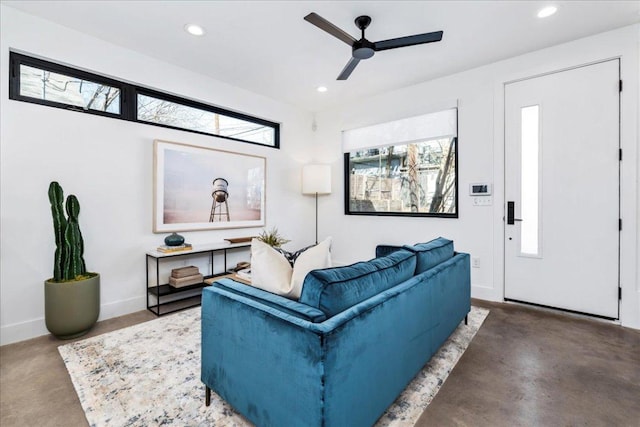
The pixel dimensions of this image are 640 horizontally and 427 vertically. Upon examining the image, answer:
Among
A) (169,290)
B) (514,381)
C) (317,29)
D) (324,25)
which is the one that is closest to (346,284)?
(514,381)

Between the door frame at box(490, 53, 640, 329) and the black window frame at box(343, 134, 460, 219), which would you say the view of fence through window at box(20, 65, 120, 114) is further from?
the door frame at box(490, 53, 640, 329)

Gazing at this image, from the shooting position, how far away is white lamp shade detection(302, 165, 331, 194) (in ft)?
14.3

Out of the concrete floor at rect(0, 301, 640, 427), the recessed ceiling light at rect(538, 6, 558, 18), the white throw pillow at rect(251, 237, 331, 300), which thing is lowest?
the concrete floor at rect(0, 301, 640, 427)

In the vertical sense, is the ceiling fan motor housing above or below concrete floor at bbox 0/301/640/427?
above

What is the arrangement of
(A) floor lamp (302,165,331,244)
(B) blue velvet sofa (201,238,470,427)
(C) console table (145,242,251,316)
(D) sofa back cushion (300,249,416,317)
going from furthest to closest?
(A) floor lamp (302,165,331,244) < (C) console table (145,242,251,316) < (D) sofa back cushion (300,249,416,317) < (B) blue velvet sofa (201,238,470,427)

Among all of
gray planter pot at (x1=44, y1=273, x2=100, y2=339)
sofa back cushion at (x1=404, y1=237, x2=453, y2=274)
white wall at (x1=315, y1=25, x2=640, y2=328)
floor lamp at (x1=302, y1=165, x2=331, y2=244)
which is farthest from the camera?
floor lamp at (x1=302, y1=165, x2=331, y2=244)

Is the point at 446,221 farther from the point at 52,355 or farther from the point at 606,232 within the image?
the point at 52,355

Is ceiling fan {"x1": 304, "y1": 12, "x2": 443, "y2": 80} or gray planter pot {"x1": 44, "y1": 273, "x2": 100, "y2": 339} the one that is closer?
ceiling fan {"x1": 304, "y1": 12, "x2": 443, "y2": 80}

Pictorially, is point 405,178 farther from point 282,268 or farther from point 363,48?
point 282,268

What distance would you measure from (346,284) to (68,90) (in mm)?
3085

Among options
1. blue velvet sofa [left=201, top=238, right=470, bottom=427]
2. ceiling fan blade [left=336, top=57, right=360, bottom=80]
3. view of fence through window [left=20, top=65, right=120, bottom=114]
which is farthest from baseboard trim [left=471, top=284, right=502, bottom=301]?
view of fence through window [left=20, top=65, right=120, bottom=114]

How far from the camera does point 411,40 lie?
223cm

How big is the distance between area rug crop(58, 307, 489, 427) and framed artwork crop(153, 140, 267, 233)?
121 cm

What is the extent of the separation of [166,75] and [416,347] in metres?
3.51
